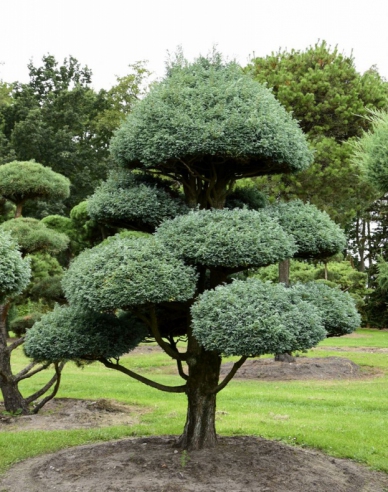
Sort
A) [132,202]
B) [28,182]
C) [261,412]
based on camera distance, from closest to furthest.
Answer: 1. [132,202]
2. [261,412]
3. [28,182]

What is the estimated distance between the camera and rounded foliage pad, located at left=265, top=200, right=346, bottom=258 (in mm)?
6124

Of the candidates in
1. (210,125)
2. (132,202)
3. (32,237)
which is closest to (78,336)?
(132,202)

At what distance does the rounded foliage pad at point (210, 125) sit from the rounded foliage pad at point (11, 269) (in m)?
1.63

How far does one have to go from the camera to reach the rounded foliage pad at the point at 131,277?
528 cm

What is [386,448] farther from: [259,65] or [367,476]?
[259,65]

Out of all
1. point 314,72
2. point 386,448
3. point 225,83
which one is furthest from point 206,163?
point 314,72

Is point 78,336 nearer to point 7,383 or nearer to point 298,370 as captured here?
point 7,383

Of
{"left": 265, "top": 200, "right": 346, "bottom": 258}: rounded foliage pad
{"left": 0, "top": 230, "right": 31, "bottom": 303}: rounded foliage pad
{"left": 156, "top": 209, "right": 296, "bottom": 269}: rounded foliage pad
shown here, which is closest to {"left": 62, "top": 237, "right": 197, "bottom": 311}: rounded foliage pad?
{"left": 156, "top": 209, "right": 296, "bottom": 269}: rounded foliage pad

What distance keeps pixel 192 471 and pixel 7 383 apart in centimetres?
514

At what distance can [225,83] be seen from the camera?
6160mm

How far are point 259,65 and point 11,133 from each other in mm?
20420

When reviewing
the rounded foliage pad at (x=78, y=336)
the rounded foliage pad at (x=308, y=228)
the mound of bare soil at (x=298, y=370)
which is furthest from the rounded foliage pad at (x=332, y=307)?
the mound of bare soil at (x=298, y=370)

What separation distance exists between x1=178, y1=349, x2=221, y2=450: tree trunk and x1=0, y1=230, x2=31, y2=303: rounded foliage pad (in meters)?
2.14

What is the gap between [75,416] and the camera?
395 inches
